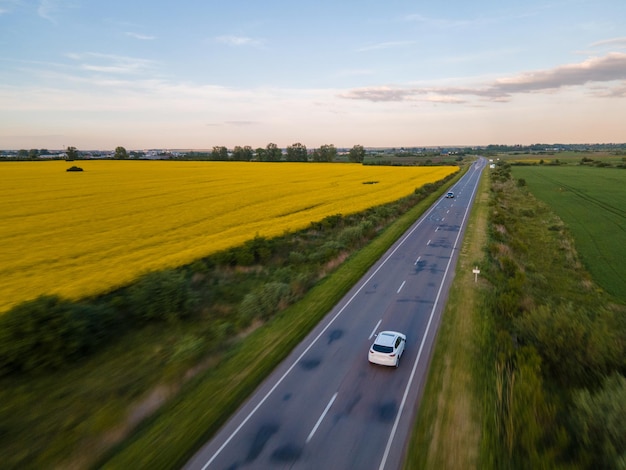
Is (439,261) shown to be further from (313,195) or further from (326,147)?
(326,147)

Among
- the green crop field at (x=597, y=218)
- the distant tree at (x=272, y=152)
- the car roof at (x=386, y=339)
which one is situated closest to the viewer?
the car roof at (x=386, y=339)

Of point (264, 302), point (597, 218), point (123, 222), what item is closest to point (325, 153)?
point (597, 218)

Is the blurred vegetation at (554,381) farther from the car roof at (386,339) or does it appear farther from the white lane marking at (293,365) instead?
the white lane marking at (293,365)

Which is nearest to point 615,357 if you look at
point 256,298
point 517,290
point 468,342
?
point 468,342

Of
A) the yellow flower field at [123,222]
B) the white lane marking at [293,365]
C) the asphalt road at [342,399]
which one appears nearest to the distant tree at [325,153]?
the yellow flower field at [123,222]

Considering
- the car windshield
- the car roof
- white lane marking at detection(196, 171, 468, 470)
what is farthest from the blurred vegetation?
white lane marking at detection(196, 171, 468, 470)

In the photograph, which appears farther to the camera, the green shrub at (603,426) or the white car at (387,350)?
the white car at (387,350)

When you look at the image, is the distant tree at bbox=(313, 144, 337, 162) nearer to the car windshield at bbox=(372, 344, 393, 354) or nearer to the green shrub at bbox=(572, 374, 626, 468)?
the car windshield at bbox=(372, 344, 393, 354)

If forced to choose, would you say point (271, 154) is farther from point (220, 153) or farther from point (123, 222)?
point (123, 222)
